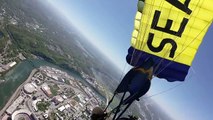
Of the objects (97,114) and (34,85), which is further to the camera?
(34,85)

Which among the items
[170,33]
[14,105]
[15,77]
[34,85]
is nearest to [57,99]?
[34,85]

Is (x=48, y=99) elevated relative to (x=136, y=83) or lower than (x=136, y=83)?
lower

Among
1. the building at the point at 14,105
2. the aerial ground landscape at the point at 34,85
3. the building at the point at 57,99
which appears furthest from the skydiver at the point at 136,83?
the building at the point at 57,99

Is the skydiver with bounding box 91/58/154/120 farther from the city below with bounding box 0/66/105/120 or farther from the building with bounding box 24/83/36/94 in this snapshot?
the building with bounding box 24/83/36/94

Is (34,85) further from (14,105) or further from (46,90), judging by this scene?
(14,105)

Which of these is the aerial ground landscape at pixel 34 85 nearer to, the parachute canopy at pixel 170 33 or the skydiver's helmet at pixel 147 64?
the parachute canopy at pixel 170 33

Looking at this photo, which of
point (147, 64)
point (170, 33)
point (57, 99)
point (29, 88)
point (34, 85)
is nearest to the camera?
point (147, 64)

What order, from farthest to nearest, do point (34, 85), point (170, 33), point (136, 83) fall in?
point (34, 85)
point (170, 33)
point (136, 83)
